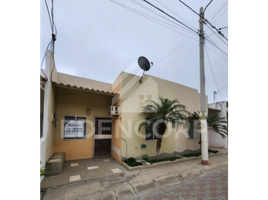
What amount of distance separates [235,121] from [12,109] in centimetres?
150

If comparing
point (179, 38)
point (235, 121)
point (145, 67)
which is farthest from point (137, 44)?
point (235, 121)

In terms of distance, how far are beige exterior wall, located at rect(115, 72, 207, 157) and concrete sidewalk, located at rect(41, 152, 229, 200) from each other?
1529 millimetres

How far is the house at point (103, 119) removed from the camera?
267 inches

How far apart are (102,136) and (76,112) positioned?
6.67 feet

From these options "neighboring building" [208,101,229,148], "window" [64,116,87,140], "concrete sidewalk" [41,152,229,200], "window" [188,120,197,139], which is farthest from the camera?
"neighboring building" [208,101,229,148]

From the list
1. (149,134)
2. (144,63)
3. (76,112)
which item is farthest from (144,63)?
(76,112)

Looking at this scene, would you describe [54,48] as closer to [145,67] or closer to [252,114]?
[145,67]

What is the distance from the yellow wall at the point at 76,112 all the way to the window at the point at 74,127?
0.19 meters

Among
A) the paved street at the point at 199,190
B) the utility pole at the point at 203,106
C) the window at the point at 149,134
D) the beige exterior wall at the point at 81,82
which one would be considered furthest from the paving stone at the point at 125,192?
the beige exterior wall at the point at 81,82

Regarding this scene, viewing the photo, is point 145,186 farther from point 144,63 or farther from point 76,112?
point 144,63

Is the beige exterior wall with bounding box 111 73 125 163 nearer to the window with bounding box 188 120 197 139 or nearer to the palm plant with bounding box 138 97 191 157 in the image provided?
the palm plant with bounding box 138 97 191 157

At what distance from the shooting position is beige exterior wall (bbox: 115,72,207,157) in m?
6.86

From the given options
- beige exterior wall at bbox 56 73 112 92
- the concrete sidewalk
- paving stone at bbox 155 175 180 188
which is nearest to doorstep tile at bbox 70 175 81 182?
the concrete sidewalk

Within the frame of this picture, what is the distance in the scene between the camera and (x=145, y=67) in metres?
7.37
